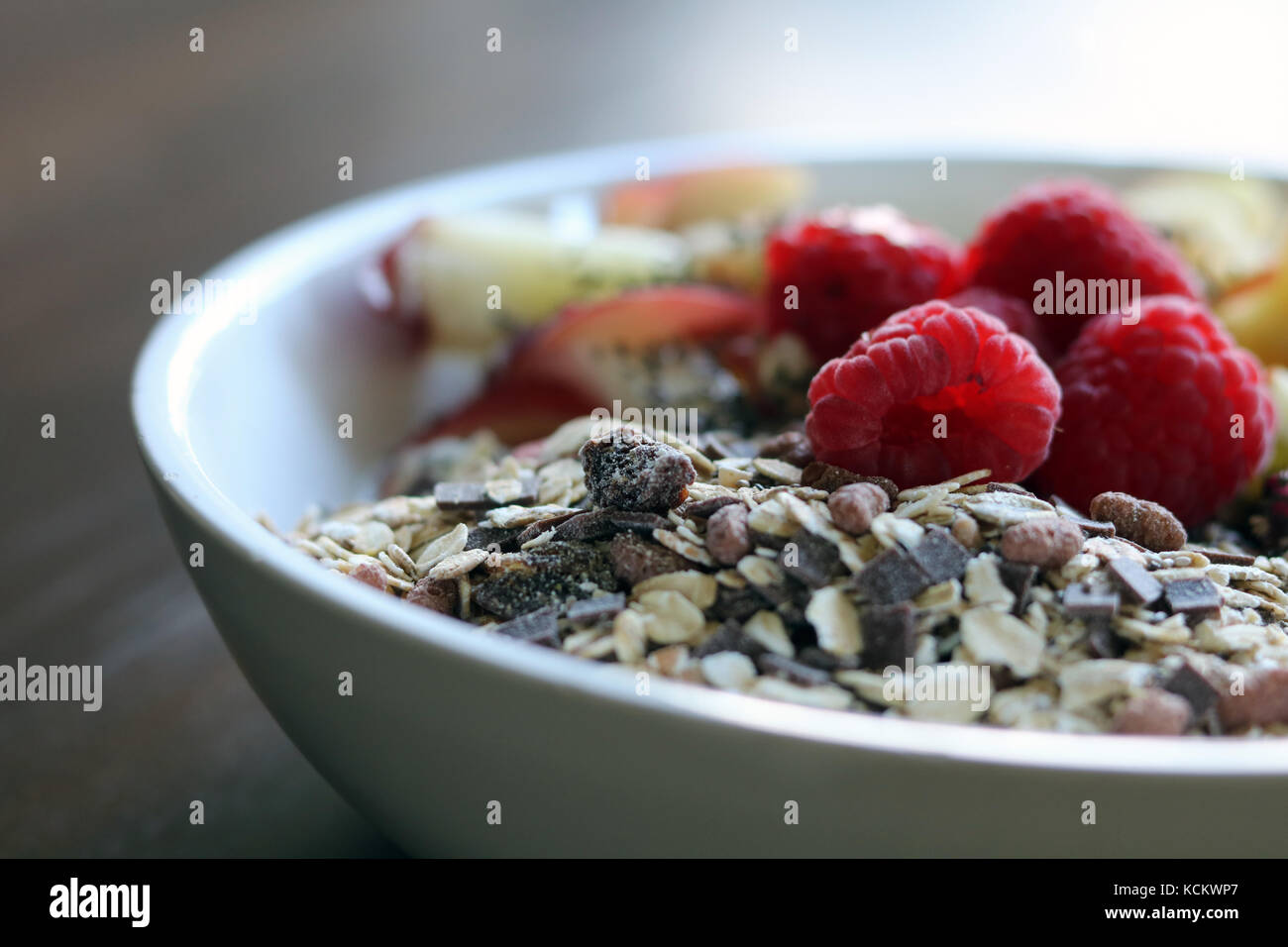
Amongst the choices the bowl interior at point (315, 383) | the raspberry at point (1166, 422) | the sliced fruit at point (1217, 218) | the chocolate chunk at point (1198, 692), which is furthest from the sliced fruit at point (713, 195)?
the chocolate chunk at point (1198, 692)

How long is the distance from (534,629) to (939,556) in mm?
147

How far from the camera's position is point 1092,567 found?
456 mm

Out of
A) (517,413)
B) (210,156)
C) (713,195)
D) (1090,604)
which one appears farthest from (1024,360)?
(210,156)

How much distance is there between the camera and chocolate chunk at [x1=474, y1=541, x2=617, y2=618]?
46 centimetres

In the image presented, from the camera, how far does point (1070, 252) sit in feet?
2.39

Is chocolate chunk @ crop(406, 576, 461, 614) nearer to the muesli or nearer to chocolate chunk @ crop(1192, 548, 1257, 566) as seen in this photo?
the muesli

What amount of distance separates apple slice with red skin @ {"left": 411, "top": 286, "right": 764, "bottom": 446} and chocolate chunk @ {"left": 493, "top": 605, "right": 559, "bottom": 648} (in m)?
0.36

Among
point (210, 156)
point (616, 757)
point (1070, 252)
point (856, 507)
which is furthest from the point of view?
point (210, 156)

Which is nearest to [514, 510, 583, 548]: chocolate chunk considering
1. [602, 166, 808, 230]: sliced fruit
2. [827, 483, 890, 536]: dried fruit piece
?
[827, 483, 890, 536]: dried fruit piece

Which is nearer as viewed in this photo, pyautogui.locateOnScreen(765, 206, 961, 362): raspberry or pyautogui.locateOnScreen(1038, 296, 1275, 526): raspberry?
pyautogui.locateOnScreen(1038, 296, 1275, 526): raspberry

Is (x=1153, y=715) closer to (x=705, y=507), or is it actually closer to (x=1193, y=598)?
(x=1193, y=598)

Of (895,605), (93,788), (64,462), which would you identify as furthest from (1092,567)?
(64,462)

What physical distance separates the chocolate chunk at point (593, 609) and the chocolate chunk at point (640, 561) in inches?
0.5
